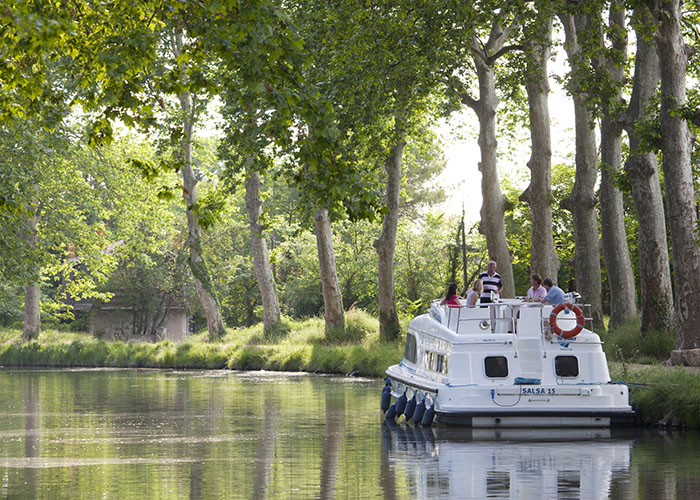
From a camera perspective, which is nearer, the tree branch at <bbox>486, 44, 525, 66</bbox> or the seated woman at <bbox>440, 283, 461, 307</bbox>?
the seated woman at <bbox>440, 283, 461, 307</bbox>

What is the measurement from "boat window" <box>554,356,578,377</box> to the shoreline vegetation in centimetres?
81

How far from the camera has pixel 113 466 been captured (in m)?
16.1

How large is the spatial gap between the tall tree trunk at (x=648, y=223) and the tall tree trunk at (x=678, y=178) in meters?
1.91

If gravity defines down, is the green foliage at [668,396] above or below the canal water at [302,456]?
above

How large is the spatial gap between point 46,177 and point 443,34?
28.7 m

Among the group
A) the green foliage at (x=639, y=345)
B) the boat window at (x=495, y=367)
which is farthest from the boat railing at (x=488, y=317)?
the green foliage at (x=639, y=345)

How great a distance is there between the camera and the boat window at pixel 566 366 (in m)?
20.9

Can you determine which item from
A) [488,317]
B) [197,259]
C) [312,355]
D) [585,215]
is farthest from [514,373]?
[197,259]

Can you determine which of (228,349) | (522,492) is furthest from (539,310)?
(228,349)

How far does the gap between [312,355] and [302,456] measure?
79.6 ft

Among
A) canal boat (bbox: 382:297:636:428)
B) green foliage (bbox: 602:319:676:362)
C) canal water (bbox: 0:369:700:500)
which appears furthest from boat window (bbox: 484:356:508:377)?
green foliage (bbox: 602:319:676:362)

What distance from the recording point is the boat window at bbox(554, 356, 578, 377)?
20938 mm

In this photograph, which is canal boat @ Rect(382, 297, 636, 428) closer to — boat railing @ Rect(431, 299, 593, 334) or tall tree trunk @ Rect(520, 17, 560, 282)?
boat railing @ Rect(431, 299, 593, 334)

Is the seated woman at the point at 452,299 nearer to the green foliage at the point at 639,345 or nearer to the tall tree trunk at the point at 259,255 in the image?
the green foliage at the point at 639,345
